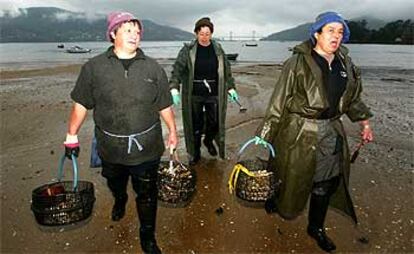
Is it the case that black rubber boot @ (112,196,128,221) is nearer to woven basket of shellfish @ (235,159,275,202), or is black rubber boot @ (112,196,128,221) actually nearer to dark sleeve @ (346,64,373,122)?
woven basket of shellfish @ (235,159,275,202)

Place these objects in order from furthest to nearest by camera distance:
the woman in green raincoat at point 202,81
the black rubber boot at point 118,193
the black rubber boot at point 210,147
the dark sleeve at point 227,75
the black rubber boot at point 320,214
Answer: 1. the black rubber boot at point 210,147
2. the dark sleeve at point 227,75
3. the woman in green raincoat at point 202,81
4. the black rubber boot at point 118,193
5. the black rubber boot at point 320,214

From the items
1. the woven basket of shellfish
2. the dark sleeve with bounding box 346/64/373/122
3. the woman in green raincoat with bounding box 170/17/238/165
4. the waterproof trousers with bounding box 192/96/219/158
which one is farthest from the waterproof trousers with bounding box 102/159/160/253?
the waterproof trousers with bounding box 192/96/219/158

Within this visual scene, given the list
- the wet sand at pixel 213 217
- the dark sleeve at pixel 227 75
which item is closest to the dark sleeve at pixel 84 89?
the wet sand at pixel 213 217

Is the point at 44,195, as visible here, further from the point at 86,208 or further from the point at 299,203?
the point at 299,203

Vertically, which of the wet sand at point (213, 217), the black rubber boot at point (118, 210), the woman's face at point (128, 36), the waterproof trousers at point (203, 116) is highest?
the woman's face at point (128, 36)

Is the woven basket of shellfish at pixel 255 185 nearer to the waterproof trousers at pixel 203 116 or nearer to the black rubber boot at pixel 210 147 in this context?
the waterproof trousers at pixel 203 116

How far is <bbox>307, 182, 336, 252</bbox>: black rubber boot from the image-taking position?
3.96 metres

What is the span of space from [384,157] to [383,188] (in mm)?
1708

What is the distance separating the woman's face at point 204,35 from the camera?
→ 603 cm

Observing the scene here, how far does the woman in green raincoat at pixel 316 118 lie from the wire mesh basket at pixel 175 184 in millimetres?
1110

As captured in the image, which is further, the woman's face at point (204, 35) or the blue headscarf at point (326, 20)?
the woman's face at point (204, 35)

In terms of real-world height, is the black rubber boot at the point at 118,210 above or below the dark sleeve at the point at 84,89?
below

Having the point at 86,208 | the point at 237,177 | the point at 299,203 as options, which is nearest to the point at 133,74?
the point at 86,208

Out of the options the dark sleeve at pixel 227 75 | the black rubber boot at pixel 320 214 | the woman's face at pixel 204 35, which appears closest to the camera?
the black rubber boot at pixel 320 214
